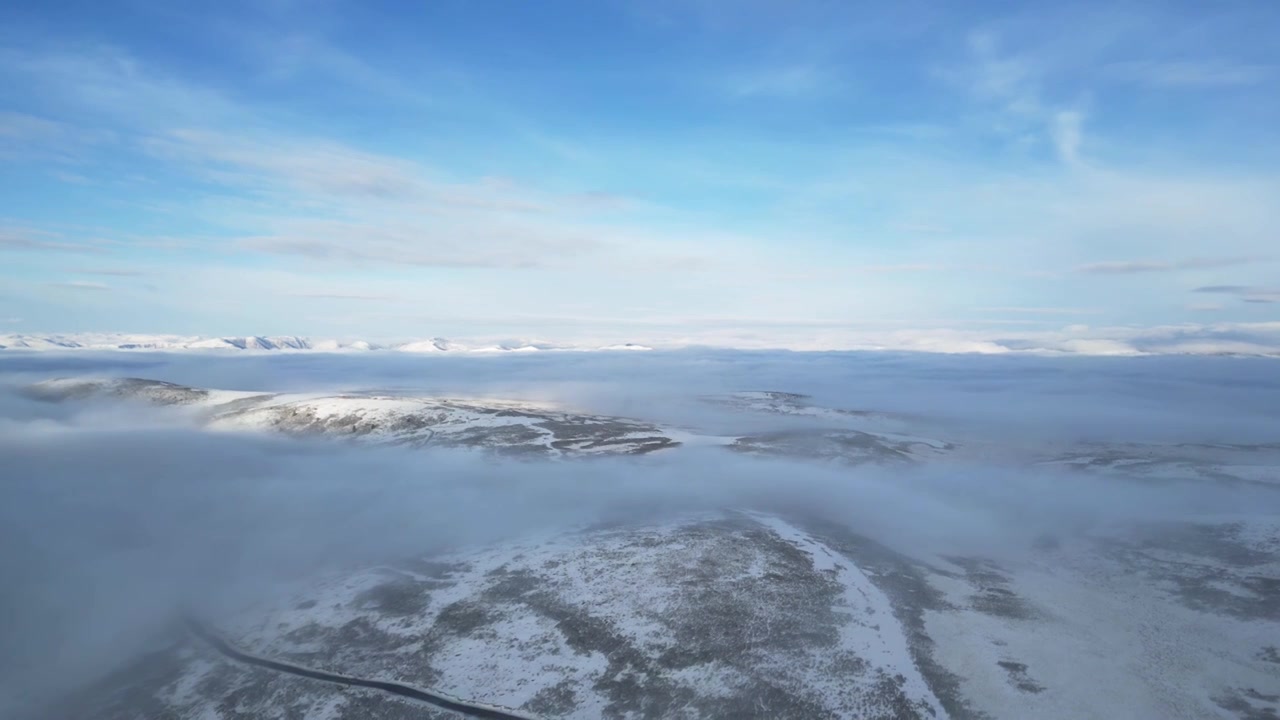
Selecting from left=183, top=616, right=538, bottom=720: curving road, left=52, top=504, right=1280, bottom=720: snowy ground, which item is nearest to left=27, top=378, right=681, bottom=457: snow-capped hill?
left=52, top=504, right=1280, bottom=720: snowy ground

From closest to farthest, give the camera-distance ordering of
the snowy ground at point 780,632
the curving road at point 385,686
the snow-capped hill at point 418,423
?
1. the curving road at point 385,686
2. the snowy ground at point 780,632
3. the snow-capped hill at point 418,423

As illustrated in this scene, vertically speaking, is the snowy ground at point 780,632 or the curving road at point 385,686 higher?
the snowy ground at point 780,632

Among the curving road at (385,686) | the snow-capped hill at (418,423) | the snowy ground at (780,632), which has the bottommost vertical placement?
the curving road at (385,686)

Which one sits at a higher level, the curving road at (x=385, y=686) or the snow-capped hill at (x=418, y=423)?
the snow-capped hill at (x=418, y=423)

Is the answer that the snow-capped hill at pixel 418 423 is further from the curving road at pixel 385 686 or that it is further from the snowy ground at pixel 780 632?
the curving road at pixel 385 686

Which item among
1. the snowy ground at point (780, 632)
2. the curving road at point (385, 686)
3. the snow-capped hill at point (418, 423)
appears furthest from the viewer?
the snow-capped hill at point (418, 423)

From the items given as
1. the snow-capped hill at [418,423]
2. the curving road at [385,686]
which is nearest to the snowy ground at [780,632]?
the curving road at [385,686]

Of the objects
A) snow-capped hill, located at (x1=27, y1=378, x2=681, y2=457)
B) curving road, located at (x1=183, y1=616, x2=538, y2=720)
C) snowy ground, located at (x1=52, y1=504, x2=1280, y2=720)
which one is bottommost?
curving road, located at (x1=183, y1=616, x2=538, y2=720)

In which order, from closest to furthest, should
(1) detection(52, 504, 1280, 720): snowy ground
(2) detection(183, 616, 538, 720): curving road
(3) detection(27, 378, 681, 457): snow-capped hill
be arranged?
(2) detection(183, 616, 538, 720): curving road → (1) detection(52, 504, 1280, 720): snowy ground → (3) detection(27, 378, 681, 457): snow-capped hill

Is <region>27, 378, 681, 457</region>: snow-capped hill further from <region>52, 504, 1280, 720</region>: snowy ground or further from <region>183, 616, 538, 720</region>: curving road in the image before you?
<region>183, 616, 538, 720</region>: curving road

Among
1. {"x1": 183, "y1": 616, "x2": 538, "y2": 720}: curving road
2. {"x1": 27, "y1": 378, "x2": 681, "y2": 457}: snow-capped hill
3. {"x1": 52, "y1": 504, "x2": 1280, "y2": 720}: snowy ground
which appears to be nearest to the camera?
{"x1": 183, "y1": 616, "x2": 538, "y2": 720}: curving road

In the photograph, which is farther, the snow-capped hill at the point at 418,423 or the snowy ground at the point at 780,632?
the snow-capped hill at the point at 418,423
